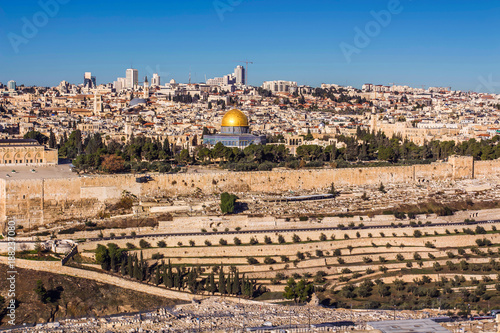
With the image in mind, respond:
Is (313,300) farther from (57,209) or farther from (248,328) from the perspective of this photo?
(57,209)

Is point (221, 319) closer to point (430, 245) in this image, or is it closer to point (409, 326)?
point (409, 326)

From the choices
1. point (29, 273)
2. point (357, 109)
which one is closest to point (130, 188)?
point (29, 273)

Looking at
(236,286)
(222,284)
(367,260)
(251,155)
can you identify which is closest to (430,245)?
(367,260)

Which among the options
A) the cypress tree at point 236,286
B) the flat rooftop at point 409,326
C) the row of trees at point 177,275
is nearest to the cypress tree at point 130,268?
the row of trees at point 177,275

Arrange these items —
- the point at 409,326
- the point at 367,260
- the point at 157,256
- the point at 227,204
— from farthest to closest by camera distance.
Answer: the point at 227,204
the point at 367,260
the point at 157,256
the point at 409,326

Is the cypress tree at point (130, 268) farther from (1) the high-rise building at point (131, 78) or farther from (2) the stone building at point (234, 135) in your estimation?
(1) the high-rise building at point (131, 78)

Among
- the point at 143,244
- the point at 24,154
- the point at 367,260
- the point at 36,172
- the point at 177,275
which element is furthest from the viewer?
the point at 24,154

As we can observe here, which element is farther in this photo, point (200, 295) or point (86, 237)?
point (86, 237)

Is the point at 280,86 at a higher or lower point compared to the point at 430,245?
higher
